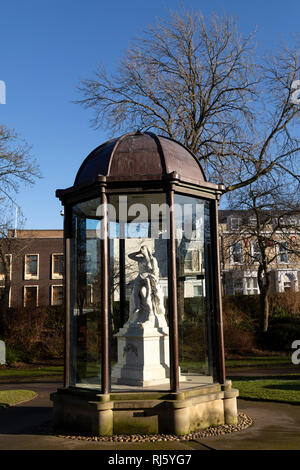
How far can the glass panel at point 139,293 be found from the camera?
27.5 feet

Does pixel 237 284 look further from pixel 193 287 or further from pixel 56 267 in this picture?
pixel 193 287

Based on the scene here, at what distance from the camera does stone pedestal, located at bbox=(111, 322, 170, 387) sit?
26.9 feet

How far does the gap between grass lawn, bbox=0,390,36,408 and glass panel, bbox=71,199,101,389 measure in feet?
11.4

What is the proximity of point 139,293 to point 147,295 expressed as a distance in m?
0.19

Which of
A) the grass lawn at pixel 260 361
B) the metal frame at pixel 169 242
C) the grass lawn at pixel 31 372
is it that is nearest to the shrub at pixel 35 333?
the grass lawn at pixel 31 372

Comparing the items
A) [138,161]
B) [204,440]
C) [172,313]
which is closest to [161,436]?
[204,440]

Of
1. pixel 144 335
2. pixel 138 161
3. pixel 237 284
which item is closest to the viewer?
pixel 138 161

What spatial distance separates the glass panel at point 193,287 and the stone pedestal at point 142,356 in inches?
15.4

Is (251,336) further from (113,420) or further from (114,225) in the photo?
(113,420)

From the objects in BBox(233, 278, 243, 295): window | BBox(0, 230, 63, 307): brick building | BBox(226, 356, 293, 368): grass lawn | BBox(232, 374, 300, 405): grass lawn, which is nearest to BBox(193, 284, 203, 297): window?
BBox(232, 374, 300, 405): grass lawn

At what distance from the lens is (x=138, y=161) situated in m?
7.82

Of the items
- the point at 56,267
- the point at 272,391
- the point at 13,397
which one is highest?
the point at 56,267

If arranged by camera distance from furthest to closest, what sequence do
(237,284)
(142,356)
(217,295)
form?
(237,284) < (142,356) < (217,295)

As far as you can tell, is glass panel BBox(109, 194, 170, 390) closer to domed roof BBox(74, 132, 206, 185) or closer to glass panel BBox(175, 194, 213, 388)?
glass panel BBox(175, 194, 213, 388)
